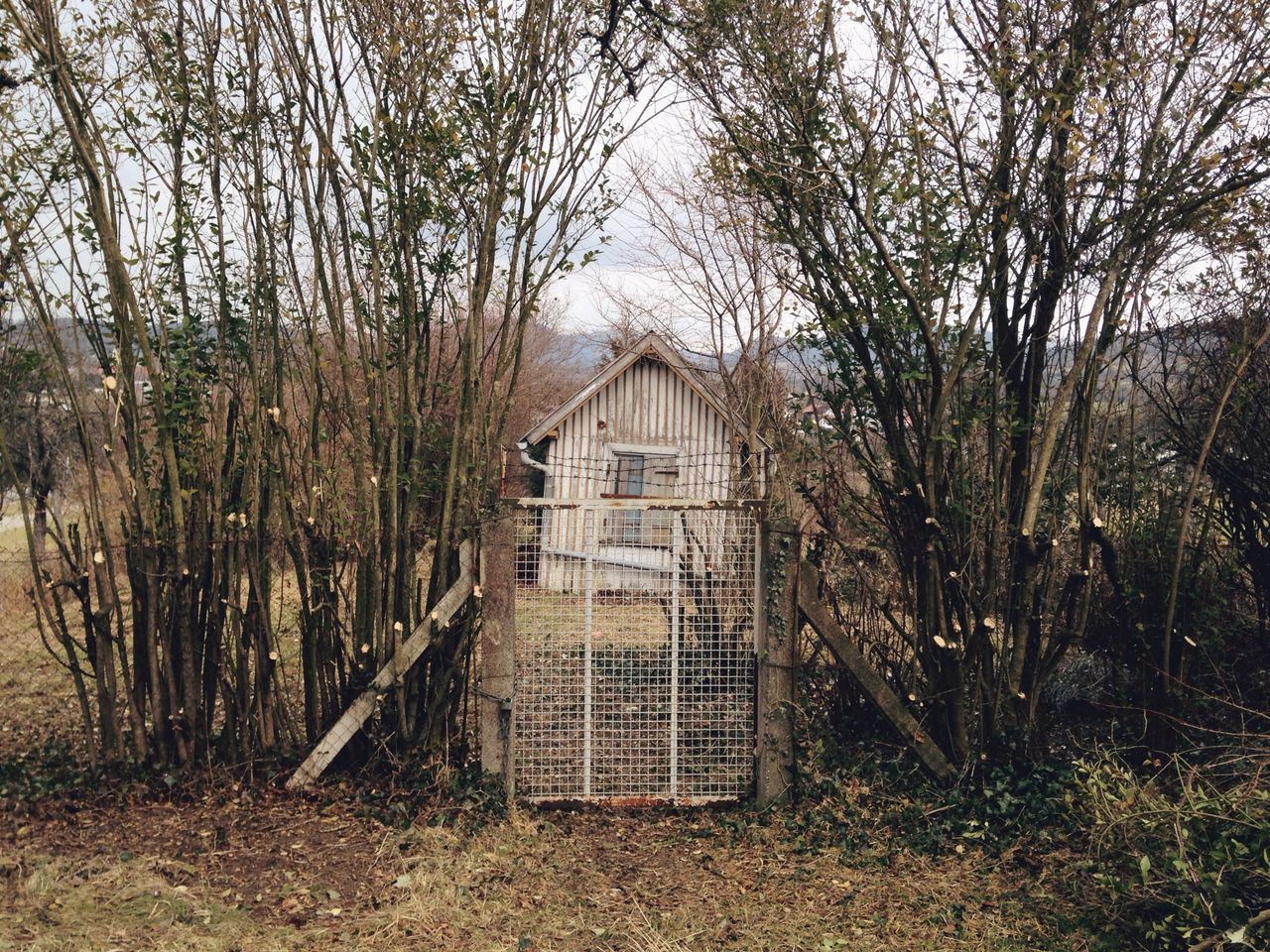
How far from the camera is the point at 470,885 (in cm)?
465

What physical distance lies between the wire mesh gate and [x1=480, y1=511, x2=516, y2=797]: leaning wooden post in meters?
0.09

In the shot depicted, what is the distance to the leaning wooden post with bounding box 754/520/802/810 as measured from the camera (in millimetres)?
5605

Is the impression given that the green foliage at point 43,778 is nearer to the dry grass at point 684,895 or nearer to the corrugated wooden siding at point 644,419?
the dry grass at point 684,895

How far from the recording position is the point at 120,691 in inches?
278

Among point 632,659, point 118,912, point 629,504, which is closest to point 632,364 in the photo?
point 632,659

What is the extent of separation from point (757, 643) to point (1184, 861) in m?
2.41

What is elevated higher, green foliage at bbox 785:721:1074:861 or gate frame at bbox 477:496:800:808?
gate frame at bbox 477:496:800:808

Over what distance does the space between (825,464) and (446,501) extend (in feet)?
7.66

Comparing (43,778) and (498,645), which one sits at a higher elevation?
(498,645)

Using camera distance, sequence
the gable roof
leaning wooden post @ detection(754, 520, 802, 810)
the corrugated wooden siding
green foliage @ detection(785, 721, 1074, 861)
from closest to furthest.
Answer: green foliage @ detection(785, 721, 1074, 861) → leaning wooden post @ detection(754, 520, 802, 810) → the gable roof → the corrugated wooden siding

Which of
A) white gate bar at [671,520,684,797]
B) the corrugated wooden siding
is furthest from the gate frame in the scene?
the corrugated wooden siding

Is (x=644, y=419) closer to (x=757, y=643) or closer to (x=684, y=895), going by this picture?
(x=757, y=643)

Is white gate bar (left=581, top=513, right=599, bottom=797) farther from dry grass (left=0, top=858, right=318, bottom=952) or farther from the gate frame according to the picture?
dry grass (left=0, top=858, right=318, bottom=952)

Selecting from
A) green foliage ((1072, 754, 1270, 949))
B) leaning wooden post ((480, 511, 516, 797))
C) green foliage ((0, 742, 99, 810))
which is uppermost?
leaning wooden post ((480, 511, 516, 797))
